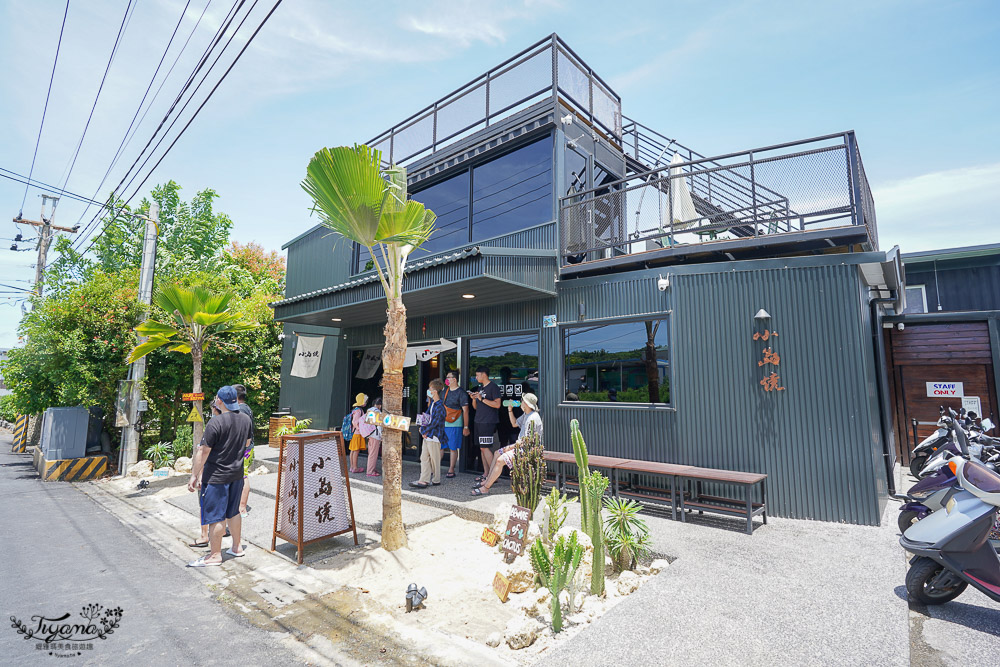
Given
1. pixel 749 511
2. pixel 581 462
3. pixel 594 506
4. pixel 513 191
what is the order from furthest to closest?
pixel 513 191 → pixel 749 511 → pixel 581 462 → pixel 594 506

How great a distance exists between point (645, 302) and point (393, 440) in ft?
13.6

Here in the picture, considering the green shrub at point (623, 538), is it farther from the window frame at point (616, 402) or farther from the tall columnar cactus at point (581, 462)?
the window frame at point (616, 402)

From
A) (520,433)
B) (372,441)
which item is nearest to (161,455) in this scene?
(372,441)

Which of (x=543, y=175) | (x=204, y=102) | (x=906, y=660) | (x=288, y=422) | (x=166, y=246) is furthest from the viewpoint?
(x=166, y=246)

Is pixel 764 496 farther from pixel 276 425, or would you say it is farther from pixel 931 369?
pixel 276 425

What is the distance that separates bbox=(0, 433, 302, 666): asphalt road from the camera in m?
3.43

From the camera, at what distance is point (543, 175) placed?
29.3 ft

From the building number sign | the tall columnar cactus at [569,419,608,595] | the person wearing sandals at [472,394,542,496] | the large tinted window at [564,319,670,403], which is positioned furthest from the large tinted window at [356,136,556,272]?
the tall columnar cactus at [569,419,608,595]

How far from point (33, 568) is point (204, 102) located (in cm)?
691

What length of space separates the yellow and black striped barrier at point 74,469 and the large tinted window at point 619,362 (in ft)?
37.8

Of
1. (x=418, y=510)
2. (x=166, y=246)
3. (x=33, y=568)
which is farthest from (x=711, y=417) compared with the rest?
(x=166, y=246)

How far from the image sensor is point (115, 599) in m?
4.39

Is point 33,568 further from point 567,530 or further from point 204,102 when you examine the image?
point 204,102

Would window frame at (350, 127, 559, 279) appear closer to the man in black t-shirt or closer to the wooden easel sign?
the man in black t-shirt
